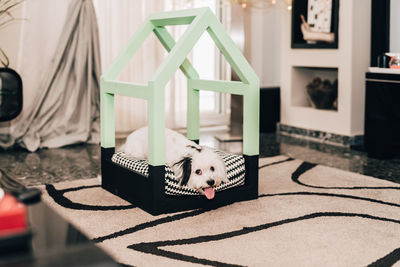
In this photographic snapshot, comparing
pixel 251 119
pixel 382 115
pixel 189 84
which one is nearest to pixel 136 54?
pixel 189 84

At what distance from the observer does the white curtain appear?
3.91m

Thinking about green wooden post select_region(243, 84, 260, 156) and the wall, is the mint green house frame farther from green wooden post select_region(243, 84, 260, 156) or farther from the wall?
the wall

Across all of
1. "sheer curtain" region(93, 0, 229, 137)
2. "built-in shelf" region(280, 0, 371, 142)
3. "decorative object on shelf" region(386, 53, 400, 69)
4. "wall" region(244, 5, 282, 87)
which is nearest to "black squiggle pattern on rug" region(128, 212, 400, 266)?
"decorative object on shelf" region(386, 53, 400, 69)

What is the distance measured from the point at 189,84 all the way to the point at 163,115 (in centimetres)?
58

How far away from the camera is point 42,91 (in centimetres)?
354

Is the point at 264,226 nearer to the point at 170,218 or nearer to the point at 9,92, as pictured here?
the point at 170,218

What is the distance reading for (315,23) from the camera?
374 cm

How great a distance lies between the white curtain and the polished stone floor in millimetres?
546

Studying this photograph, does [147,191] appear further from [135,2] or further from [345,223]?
[135,2]

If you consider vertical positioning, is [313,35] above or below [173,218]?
above

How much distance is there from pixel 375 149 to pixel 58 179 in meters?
1.85

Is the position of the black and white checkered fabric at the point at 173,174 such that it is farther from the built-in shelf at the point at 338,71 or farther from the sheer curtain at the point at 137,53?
the sheer curtain at the point at 137,53

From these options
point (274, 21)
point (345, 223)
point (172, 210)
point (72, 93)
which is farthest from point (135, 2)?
point (345, 223)

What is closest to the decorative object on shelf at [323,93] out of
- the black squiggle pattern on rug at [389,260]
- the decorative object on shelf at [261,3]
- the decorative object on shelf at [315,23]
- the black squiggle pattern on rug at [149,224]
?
the decorative object on shelf at [315,23]
